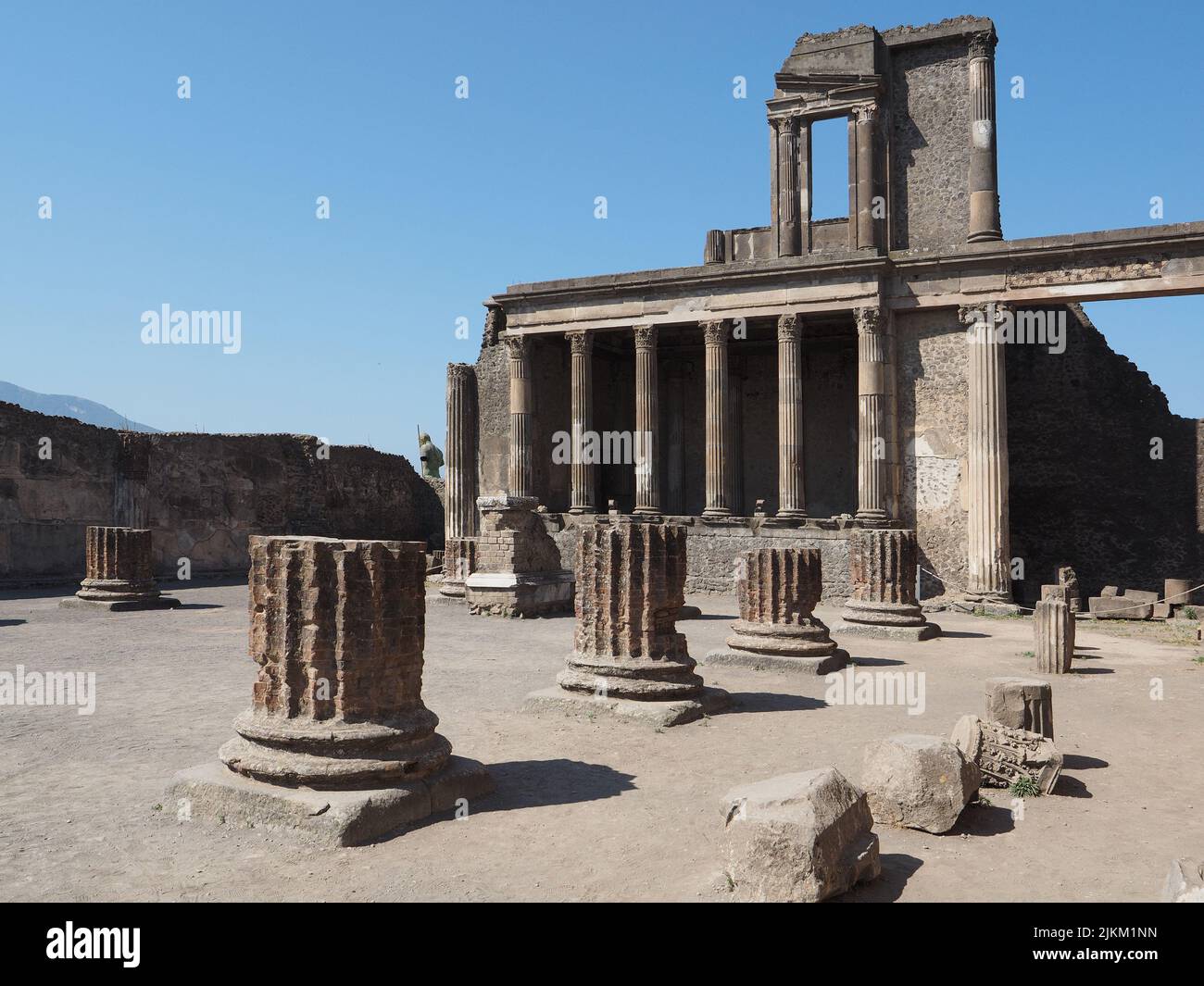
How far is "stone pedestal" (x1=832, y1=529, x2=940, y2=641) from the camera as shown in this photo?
12.7 m

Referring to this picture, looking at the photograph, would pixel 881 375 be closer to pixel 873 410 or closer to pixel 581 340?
pixel 873 410

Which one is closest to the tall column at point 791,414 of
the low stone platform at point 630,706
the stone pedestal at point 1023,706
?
the low stone platform at point 630,706

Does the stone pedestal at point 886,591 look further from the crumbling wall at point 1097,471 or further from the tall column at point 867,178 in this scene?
the crumbling wall at point 1097,471

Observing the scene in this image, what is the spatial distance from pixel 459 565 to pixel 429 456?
1547 centimetres

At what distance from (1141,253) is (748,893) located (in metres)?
17.2

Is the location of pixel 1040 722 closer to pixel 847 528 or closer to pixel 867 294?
pixel 847 528

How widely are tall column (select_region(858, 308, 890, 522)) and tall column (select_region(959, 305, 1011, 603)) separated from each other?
1.69 meters

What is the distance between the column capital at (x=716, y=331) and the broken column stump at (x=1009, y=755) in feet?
53.4

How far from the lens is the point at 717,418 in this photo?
2170 cm

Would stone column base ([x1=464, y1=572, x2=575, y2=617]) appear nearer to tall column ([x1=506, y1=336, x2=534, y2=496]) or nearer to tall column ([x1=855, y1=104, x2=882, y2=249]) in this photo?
tall column ([x1=506, y1=336, x2=534, y2=496])

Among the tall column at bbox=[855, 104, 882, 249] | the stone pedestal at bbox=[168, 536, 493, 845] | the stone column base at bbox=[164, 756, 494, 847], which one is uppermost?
the tall column at bbox=[855, 104, 882, 249]

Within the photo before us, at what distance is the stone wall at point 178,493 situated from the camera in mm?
18188

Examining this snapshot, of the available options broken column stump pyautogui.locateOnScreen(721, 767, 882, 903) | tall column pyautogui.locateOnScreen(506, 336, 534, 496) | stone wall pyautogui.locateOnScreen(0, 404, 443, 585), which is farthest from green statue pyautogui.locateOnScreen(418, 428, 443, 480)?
broken column stump pyautogui.locateOnScreen(721, 767, 882, 903)
